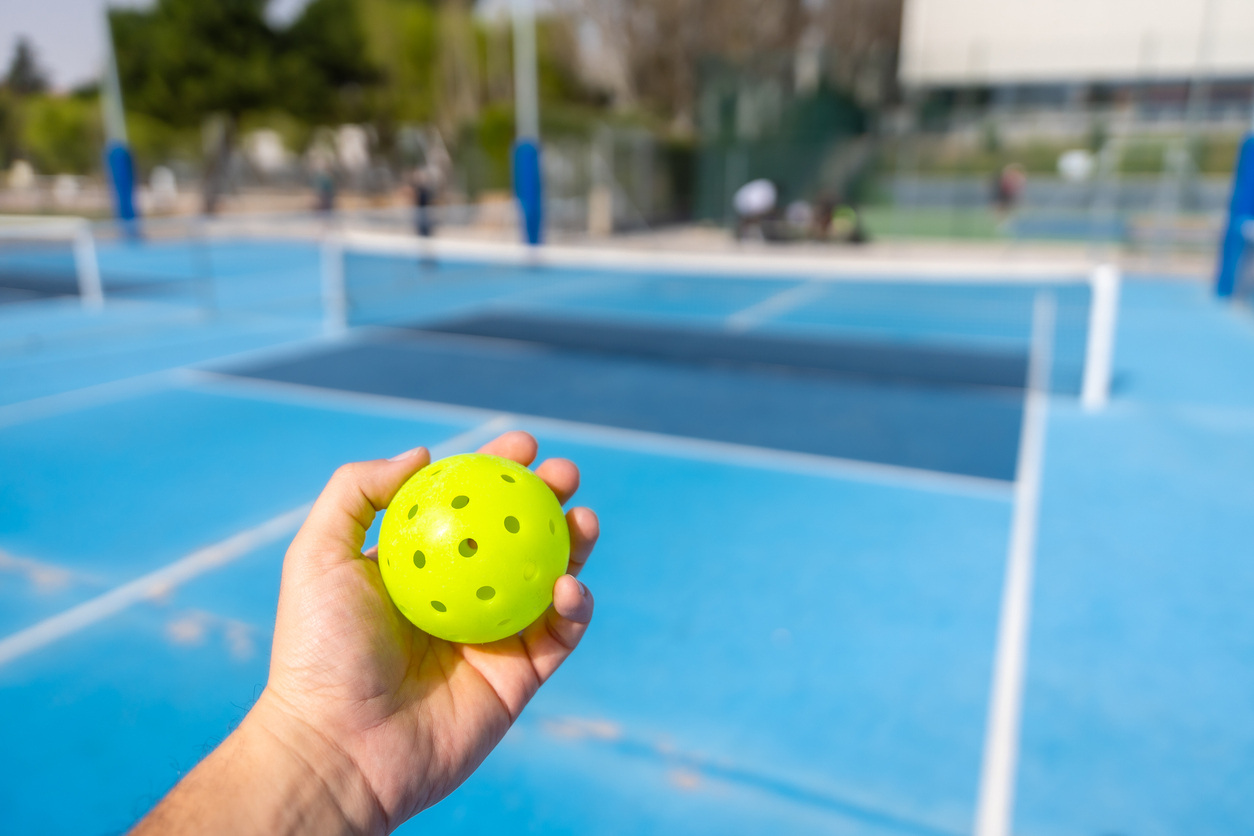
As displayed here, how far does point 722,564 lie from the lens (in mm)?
5234

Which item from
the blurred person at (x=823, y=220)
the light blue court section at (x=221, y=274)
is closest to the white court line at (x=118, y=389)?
the light blue court section at (x=221, y=274)

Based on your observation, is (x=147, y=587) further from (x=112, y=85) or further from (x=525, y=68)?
(x=112, y=85)

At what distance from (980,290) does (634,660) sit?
14.7m

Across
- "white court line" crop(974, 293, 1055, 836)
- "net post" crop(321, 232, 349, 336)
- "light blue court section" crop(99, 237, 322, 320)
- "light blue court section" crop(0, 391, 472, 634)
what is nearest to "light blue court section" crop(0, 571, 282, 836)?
"light blue court section" crop(0, 391, 472, 634)

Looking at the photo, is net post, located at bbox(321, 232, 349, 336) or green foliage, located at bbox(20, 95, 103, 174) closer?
net post, located at bbox(321, 232, 349, 336)

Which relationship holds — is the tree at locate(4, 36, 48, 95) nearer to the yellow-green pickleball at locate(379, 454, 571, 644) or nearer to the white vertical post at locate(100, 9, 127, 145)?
the white vertical post at locate(100, 9, 127, 145)

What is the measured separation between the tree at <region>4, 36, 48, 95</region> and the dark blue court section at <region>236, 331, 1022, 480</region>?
14487 mm

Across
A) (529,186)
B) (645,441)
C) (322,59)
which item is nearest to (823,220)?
(529,186)

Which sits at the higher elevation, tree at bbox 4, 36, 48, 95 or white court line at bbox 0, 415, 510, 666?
tree at bbox 4, 36, 48, 95

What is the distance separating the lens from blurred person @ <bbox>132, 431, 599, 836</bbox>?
1716mm

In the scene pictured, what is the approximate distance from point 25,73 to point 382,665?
24.2m

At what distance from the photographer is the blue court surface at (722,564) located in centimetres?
343

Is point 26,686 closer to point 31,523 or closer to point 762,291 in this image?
point 31,523

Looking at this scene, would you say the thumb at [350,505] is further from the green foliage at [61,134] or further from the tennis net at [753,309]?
the green foliage at [61,134]
